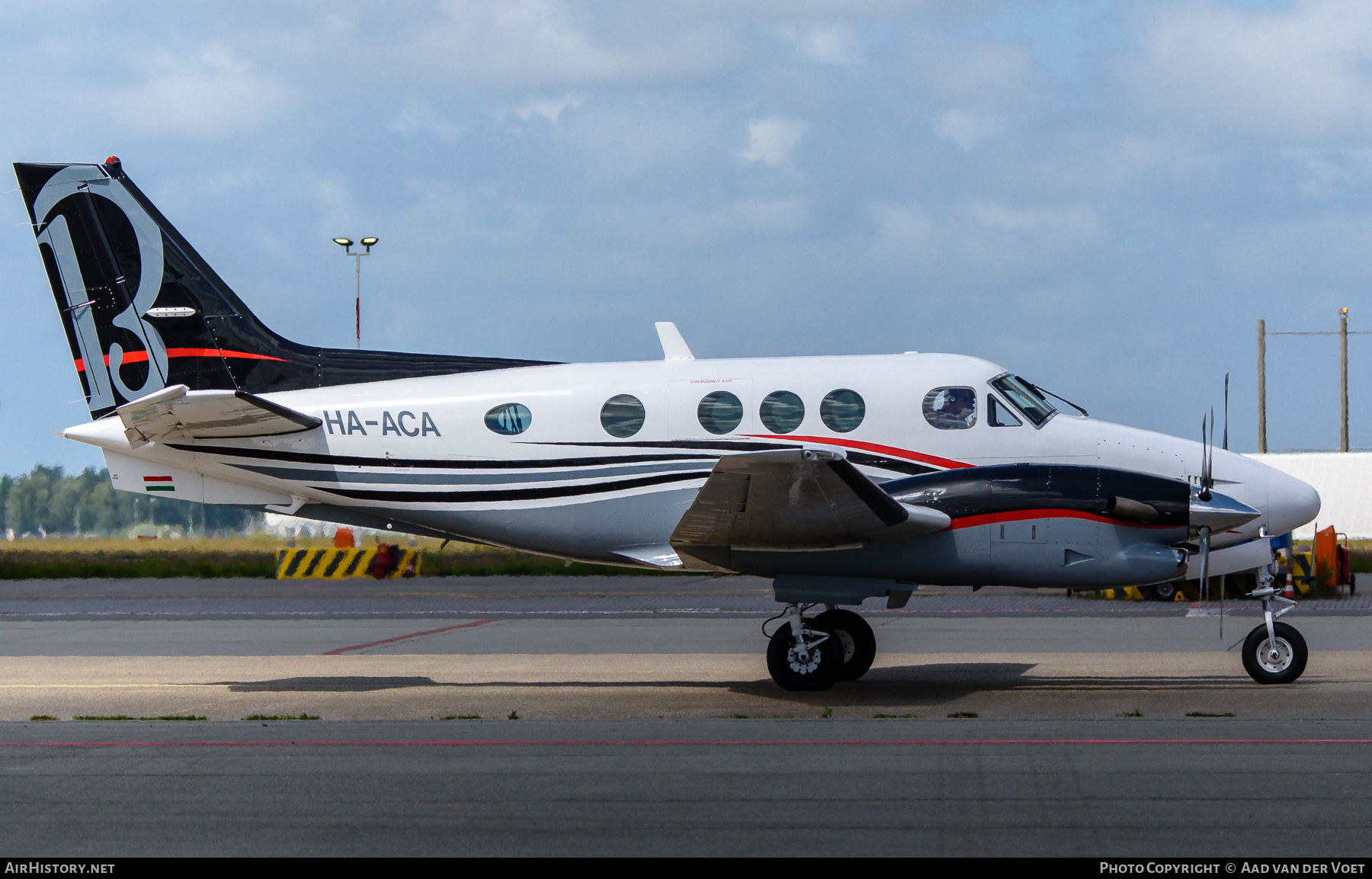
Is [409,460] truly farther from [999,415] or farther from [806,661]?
[999,415]

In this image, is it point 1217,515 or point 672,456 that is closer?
point 1217,515

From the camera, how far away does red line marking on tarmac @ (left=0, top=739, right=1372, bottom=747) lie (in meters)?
8.51

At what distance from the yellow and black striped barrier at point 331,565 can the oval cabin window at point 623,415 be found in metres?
19.3

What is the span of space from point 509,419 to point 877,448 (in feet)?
12.5

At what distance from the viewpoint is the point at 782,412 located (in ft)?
39.5

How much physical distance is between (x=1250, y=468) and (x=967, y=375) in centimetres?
286

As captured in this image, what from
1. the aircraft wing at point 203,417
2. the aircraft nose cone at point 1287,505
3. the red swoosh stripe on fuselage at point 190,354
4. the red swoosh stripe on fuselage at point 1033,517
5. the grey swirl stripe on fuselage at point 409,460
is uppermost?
the red swoosh stripe on fuselage at point 190,354

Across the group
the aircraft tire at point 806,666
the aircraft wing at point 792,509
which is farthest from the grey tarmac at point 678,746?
the aircraft wing at point 792,509

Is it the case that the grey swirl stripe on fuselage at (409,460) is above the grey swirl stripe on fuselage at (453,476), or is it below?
above

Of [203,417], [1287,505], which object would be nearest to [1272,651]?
[1287,505]

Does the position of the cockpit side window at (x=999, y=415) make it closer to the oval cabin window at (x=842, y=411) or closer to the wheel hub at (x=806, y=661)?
the oval cabin window at (x=842, y=411)

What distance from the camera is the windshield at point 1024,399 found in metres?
12.0

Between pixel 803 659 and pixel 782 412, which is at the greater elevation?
pixel 782 412
